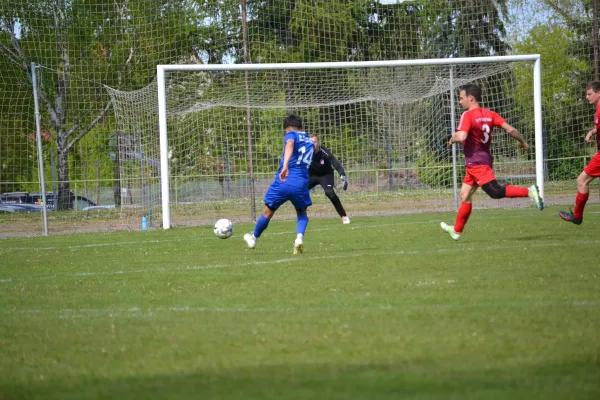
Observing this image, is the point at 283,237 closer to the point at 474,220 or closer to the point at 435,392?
the point at 474,220

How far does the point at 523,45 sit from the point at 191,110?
67.0 ft

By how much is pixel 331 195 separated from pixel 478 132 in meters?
6.82

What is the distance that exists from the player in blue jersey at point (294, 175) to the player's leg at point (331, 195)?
668 centimetres

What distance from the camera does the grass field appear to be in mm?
4129

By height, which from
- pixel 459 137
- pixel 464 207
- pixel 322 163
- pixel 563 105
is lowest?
pixel 464 207

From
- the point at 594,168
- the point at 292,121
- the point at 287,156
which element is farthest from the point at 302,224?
the point at 594,168

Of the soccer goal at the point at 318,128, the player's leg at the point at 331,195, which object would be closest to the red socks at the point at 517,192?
the player's leg at the point at 331,195

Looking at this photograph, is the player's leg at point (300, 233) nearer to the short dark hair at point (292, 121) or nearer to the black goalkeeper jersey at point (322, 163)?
the short dark hair at point (292, 121)

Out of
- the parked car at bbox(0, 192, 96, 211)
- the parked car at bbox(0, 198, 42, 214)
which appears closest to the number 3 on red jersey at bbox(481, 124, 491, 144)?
the parked car at bbox(0, 192, 96, 211)

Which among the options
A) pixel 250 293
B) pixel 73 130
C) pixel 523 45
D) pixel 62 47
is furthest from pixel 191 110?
pixel 523 45

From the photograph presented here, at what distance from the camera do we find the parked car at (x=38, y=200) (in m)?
25.7

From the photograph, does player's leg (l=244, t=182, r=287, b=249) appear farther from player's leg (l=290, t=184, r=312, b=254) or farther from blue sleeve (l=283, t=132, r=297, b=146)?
blue sleeve (l=283, t=132, r=297, b=146)

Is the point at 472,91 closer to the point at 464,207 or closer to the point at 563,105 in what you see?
the point at 464,207

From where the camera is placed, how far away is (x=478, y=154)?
454 inches
